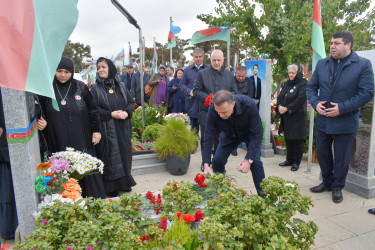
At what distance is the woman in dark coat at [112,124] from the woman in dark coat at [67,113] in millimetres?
429

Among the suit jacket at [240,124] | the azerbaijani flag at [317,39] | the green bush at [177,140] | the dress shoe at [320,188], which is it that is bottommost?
the dress shoe at [320,188]

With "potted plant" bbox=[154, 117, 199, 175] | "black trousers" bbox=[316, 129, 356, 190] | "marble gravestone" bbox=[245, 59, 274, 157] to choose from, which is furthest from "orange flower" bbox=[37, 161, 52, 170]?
"marble gravestone" bbox=[245, 59, 274, 157]

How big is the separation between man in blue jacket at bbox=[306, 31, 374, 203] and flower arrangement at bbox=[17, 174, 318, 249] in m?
2.03

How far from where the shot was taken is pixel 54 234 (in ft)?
6.23

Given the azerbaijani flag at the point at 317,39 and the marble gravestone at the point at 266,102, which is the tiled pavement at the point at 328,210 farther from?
the azerbaijani flag at the point at 317,39

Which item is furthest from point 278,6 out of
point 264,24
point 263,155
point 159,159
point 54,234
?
point 54,234

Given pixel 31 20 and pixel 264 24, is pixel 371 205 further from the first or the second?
pixel 264 24

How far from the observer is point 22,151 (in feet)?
8.24

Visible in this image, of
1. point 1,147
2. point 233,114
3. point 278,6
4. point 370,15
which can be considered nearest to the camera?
point 1,147

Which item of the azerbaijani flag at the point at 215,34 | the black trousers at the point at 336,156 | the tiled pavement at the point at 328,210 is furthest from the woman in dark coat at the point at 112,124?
the azerbaijani flag at the point at 215,34

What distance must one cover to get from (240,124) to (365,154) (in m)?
2.24

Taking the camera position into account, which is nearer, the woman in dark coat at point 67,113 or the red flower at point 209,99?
the woman in dark coat at point 67,113

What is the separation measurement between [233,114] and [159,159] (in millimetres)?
2605

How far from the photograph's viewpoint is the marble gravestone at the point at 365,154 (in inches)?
166
